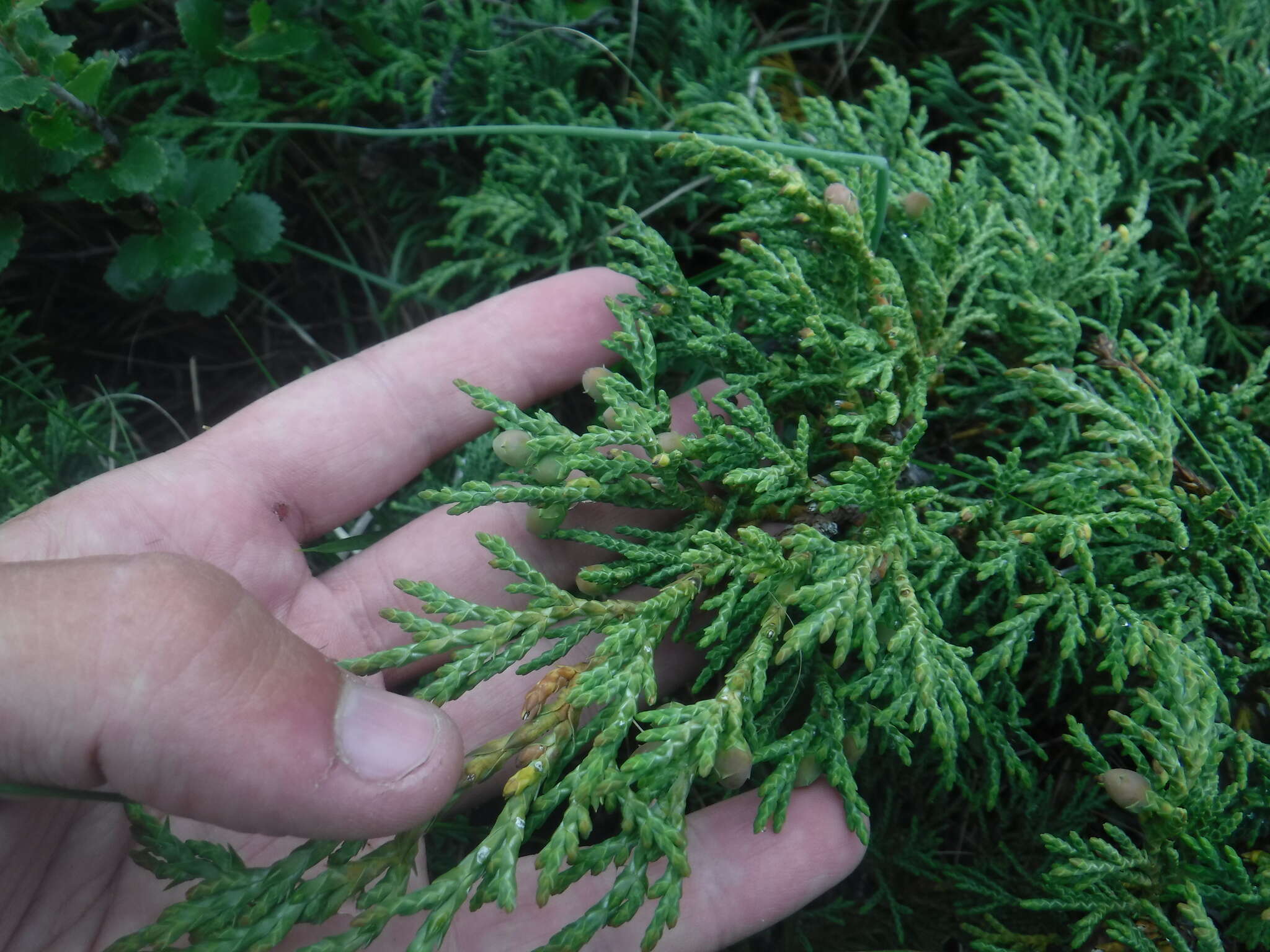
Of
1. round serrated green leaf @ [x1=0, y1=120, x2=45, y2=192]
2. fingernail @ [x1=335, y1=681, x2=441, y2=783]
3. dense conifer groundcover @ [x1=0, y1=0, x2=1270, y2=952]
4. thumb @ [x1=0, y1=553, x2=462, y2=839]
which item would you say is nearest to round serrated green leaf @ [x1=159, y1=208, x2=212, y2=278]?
dense conifer groundcover @ [x1=0, y1=0, x2=1270, y2=952]

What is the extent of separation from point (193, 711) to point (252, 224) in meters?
1.56

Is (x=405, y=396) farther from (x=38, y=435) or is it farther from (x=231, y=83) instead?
(x=38, y=435)

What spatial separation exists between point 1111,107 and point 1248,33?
0.97ft

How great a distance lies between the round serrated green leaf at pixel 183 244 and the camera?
7.09 ft

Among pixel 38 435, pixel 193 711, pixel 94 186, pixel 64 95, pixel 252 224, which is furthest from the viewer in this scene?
pixel 38 435

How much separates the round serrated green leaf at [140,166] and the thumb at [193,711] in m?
1.22

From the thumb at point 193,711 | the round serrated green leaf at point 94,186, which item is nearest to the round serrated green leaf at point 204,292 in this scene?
the round serrated green leaf at point 94,186

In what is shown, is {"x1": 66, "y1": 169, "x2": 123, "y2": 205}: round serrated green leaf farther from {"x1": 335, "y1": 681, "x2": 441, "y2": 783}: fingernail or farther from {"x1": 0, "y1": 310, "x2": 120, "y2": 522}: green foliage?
{"x1": 335, "y1": 681, "x2": 441, "y2": 783}: fingernail

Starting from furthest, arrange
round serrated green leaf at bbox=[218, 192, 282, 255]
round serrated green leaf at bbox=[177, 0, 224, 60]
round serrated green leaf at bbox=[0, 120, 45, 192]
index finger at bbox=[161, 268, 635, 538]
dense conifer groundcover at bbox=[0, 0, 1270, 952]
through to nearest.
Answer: round serrated green leaf at bbox=[218, 192, 282, 255] < round serrated green leaf at bbox=[177, 0, 224, 60] < round serrated green leaf at bbox=[0, 120, 45, 192] < index finger at bbox=[161, 268, 635, 538] < dense conifer groundcover at bbox=[0, 0, 1270, 952]

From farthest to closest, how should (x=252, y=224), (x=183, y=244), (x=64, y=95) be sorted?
(x=252, y=224) → (x=183, y=244) → (x=64, y=95)

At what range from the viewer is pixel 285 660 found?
122cm

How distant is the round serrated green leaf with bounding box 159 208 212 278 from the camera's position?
2162 mm

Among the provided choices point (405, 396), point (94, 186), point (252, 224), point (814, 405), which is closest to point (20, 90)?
point (94, 186)

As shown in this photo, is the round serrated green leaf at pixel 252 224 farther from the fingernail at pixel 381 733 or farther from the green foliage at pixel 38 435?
the fingernail at pixel 381 733
